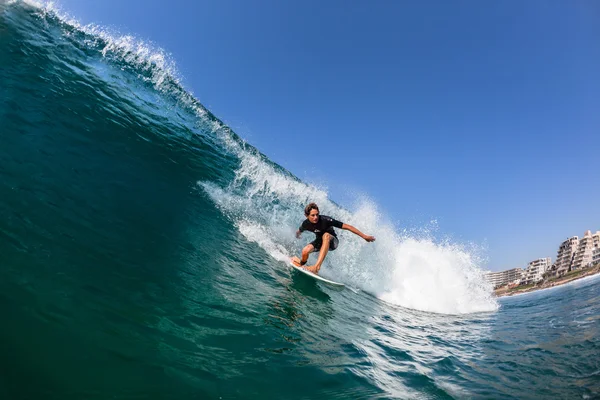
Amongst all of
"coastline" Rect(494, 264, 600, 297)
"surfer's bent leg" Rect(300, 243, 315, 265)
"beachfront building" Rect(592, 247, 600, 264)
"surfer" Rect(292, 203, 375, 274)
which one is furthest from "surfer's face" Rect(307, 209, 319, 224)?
"beachfront building" Rect(592, 247, 600, 264)

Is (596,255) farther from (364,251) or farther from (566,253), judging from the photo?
(364,251)

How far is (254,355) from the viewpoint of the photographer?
12.0ft

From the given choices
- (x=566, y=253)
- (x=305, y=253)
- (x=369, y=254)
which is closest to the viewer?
(x=305, y=253)

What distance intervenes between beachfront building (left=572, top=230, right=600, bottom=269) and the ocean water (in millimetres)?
145345

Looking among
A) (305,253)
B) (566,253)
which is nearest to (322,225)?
(305,253)

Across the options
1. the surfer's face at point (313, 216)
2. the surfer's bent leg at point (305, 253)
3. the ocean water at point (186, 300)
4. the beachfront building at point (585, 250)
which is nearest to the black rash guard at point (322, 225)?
the surfer's face at point (313, 216)

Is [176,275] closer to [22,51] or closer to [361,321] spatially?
[361,321]

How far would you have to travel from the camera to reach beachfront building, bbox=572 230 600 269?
119 metres

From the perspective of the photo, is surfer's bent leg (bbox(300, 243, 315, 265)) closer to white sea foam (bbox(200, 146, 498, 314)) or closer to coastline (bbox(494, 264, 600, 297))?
white sea foam (bbox(200, 146, 498, 314))

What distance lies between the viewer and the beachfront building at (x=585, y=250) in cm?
11897

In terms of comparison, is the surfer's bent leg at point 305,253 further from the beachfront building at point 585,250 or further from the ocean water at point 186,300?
the beachfront building at point 585,250

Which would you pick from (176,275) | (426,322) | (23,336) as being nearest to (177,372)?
(23,336)

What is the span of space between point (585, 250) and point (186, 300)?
170 metres

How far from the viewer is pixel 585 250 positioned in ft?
415
